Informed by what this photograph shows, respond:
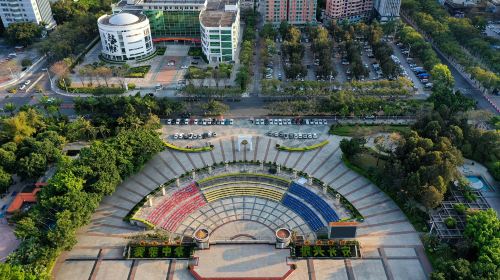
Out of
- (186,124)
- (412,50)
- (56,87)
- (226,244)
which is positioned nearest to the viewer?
(226,244)

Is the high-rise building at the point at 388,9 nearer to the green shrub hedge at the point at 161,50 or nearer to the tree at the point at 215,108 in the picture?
the green shrub hedge at the point at 161,50

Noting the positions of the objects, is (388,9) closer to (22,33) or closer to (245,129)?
(245,129)

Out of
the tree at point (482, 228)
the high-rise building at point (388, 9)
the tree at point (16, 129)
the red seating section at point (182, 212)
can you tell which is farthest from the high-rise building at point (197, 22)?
the tree at point (482, 228)

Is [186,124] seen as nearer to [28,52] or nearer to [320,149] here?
[320,149]

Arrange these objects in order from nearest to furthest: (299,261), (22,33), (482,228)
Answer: (482,228) < (299,261) < (22,33)

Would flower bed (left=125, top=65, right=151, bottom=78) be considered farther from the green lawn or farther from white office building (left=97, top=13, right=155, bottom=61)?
the green lawn

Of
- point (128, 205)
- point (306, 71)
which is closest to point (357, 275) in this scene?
point (128, 205)

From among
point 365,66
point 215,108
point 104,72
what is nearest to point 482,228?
point 215,108
